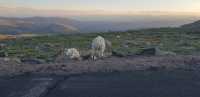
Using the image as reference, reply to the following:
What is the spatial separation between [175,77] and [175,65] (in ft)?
16.3

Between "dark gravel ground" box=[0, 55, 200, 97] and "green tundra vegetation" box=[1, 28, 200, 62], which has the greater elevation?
"dark gravel ground" box=[0, 55, 200, 97]

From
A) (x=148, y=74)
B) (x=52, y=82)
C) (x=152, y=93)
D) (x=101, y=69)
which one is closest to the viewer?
(x=152, y=93)

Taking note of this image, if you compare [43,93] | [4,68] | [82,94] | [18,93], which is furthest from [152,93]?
[4,68]

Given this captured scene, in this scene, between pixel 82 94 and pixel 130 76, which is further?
pixel 130 76

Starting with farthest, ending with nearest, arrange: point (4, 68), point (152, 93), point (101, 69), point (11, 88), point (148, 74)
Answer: point (4, 68), point (101, 69), point (148, 74), point (11, 88), point (152, 93)

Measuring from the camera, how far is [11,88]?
1733 centimetres

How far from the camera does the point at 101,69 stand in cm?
2297

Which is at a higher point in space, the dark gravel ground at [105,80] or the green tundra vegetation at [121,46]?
the dark gravel ground at [105,80]

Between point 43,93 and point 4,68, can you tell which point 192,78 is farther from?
point 4,68

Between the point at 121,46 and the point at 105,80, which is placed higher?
the point at 105,80

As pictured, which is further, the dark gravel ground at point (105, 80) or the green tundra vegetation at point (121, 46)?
the green tundra vegetation at point (121, 46)

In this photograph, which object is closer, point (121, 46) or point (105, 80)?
point (105, 80)

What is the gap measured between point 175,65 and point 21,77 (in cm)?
892

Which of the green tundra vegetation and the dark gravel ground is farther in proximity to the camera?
the green tundra vegetation
